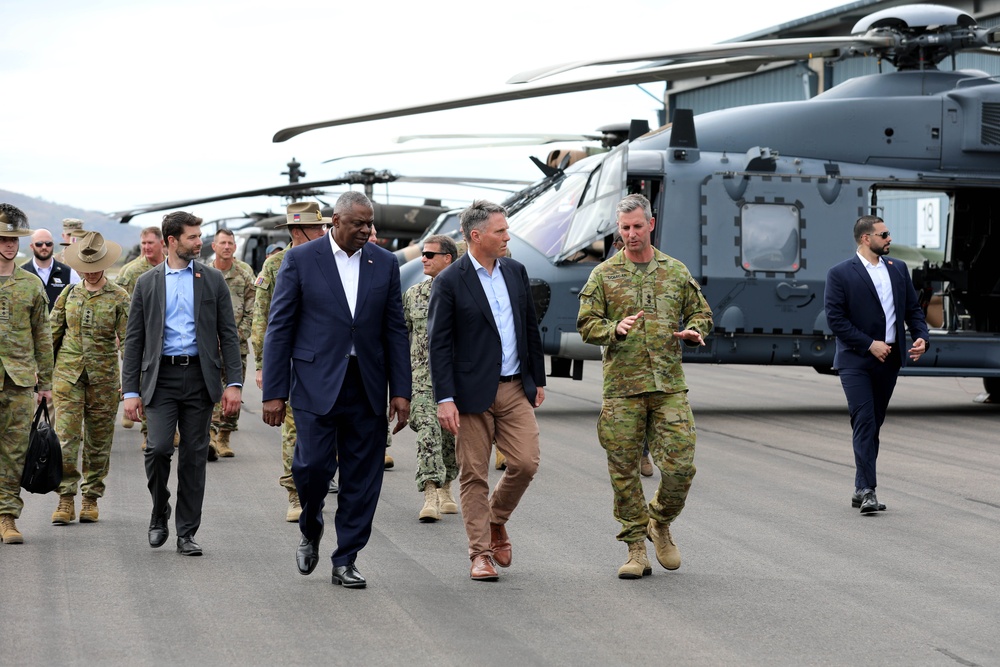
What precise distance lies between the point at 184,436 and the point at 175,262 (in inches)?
37.2

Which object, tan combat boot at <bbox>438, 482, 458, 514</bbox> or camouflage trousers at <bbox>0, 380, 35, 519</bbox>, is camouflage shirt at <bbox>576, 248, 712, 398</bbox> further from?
camouflage trousers at <bbox>0, 380, 35, 519</bbox>

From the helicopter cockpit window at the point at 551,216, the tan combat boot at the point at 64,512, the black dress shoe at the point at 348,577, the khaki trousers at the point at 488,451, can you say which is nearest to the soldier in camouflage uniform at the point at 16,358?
the tan combat boot at the point at 64,512

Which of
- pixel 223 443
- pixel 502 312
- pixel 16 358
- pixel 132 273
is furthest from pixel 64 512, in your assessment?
pixel 132 273

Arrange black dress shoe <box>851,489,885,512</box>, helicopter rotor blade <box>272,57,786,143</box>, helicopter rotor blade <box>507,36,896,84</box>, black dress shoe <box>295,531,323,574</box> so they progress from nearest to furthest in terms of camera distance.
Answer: black dress shoe <box>295,531,323,574</box>, black dress shoe <box>851,489,885,512</box>, helicopter rotor blade <box>507,36,896,84</box>, helicopter rotor blade <box>272,57,786,143</box>

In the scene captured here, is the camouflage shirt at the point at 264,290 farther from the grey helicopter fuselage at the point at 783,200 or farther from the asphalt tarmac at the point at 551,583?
the grey helicopter fuselage at the point at 783,200

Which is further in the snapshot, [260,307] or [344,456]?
[260,307]

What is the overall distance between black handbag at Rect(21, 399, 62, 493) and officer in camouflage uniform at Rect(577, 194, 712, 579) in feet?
10.4

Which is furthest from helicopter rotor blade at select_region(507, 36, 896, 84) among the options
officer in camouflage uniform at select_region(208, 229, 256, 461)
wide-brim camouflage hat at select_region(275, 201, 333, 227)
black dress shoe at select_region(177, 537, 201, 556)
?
black dress shoe at select_region(177, 537, 201, 556)

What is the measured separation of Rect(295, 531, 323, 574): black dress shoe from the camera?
20.5 feet

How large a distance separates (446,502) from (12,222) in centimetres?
309

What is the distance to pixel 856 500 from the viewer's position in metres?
8.48

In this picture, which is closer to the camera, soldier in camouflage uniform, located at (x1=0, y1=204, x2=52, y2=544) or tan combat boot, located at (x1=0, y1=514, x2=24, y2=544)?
tan combat boot, located at (x1=0, y1=514, x2=24, y2=544)

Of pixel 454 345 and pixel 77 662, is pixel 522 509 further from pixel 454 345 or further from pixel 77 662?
pixel 77 662

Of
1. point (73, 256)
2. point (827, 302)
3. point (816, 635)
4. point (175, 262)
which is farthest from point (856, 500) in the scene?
point (73, 256)
